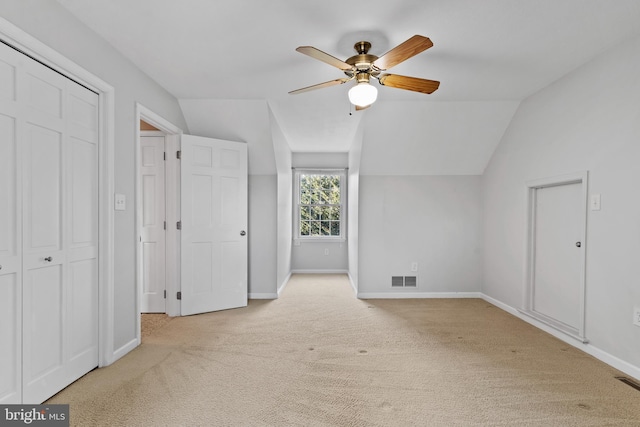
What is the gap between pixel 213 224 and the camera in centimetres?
388

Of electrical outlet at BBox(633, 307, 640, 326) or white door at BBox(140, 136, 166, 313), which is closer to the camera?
electrical outlet at BBox(633, 307, 640, 326)

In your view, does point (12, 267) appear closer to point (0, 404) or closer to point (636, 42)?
point (0, 404)

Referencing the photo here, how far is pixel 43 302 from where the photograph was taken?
1.95 metres

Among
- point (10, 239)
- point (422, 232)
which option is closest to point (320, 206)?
point (422, 232)

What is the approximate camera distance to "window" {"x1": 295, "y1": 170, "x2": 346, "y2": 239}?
650cm

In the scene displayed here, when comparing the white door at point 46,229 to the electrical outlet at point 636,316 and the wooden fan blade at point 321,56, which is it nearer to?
the wooden fan blade at point 321,56

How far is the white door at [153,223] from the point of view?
3.76m

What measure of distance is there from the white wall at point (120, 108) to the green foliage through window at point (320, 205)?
3705mm

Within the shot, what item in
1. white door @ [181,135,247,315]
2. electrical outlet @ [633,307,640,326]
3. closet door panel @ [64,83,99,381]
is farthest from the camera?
white door @ [181,135,247,315]

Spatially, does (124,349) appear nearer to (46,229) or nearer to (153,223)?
(46,229)

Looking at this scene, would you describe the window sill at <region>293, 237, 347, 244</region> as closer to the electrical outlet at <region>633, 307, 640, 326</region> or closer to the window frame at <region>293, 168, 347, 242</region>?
the window frame at <region>293, 168, 347, 242</region>

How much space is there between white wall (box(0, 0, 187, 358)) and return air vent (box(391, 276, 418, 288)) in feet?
10.4

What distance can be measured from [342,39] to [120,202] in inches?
84.7

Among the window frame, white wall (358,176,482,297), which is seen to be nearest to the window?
the window frame
